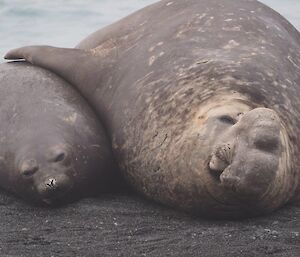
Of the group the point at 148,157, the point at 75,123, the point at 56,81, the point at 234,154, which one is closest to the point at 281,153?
the point at 234,154

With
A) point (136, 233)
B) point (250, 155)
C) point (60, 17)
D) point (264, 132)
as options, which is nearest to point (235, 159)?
point (250, 155)

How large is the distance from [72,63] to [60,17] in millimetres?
8897

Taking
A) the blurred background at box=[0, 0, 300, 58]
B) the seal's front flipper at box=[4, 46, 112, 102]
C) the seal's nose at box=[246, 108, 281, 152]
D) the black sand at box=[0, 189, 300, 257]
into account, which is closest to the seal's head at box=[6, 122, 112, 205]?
the black sand at box=[0, 189, 300, 257]

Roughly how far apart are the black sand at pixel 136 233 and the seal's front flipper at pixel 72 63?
123 cm

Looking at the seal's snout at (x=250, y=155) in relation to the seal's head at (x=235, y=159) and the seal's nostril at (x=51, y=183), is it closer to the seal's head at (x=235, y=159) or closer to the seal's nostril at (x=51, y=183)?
the seal's head at (x=235, y=159)

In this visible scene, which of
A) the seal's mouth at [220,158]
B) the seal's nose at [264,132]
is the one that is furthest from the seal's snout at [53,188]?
the seal's nose at [264,132]

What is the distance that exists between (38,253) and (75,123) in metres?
1.66

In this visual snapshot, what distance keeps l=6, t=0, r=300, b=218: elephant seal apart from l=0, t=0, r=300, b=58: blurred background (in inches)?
270

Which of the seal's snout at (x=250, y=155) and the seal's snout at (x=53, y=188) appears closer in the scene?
the seal's snout at (x=250, y=155)

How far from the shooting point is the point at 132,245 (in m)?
4.52

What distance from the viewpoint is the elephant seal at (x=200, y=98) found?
449 centimetres

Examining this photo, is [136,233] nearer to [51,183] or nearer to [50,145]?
[51,183]

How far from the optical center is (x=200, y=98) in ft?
16.8

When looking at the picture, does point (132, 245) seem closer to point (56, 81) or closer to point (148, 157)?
point (148, 157)
